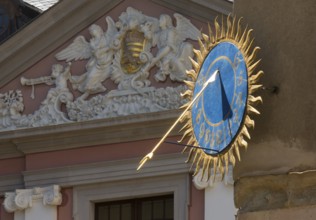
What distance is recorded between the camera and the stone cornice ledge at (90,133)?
55.6 feet

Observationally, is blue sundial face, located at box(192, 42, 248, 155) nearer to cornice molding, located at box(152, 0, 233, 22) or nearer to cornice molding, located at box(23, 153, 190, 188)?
cornice molding, located at box(23, 153, 190, 188)

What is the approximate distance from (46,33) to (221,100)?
10885 millimetres

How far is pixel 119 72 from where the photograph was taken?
57.7 ft

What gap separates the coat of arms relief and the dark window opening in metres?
0.98

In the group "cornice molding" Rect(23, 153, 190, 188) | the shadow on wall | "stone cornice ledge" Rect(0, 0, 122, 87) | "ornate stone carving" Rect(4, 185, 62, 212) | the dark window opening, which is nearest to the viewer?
"cornice molding" Rect(23, 153, 190, 188)

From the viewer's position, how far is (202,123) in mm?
7645

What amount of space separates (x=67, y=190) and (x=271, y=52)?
1057cm

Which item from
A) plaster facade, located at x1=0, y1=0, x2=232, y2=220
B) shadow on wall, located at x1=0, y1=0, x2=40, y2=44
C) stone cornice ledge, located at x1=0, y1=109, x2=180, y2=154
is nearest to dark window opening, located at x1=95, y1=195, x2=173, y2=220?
plaster facade, located at x1=0, y1=0, x2=232, y2=220

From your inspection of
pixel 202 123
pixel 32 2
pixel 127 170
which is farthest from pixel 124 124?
pixel 202 123

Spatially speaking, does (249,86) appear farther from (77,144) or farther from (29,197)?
(29,197)

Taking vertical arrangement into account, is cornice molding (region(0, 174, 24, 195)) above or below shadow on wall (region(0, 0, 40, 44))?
below

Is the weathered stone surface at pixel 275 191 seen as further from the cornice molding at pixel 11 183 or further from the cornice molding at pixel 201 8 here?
the cornice molding at pixel 11 183

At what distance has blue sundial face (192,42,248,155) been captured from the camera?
24.1 feet

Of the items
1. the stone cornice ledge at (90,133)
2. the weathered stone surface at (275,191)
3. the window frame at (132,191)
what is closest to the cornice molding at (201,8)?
the stone cornice ledge at (90,133)
